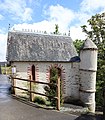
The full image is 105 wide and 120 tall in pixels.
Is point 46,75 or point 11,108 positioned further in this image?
point 46,75

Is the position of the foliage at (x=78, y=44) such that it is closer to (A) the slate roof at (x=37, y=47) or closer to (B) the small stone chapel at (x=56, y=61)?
(A) the slate roof at (x=37, y=47)

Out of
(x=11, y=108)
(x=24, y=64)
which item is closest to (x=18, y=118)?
(x=11, y=108)

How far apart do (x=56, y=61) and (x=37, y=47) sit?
2215mm

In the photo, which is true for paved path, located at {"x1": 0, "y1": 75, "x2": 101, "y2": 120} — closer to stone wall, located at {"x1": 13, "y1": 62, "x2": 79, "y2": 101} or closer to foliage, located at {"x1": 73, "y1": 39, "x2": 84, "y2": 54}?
stone wall, located at {"x1": 13, "y1": 62, "x2": 79, "y2": 101}

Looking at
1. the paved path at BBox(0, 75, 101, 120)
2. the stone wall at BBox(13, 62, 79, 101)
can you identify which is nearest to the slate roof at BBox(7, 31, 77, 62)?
the stone wall at BBox(13, 62, 79, 101)

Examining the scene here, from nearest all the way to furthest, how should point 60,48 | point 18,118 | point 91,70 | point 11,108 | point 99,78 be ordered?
point 18,118 → point 11,108 → point 91,70 → point 60,48 → point 99,78

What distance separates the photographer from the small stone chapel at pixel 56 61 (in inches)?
711

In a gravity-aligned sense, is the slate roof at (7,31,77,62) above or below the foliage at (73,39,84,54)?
below

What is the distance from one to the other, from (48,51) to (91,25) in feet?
27.7

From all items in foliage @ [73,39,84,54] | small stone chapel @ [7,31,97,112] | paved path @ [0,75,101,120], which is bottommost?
paved path @ [0,75,101,120]

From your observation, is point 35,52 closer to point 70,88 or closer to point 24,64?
point 24,64

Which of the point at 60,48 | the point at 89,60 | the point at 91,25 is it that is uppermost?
the point at 91,25

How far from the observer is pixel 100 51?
25.2m

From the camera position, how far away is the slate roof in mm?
18672
